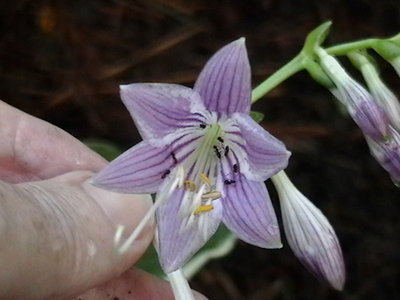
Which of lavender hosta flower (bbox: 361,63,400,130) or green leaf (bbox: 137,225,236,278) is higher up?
lavender hosta flower (bbox: 361,63,400,130)

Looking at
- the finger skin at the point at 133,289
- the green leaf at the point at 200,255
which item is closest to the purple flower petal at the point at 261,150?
the finger skin at the point at 133,289

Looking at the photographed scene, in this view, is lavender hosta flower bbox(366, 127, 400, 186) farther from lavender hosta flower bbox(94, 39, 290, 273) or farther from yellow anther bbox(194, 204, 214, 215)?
yellow anther bbox(194, 204, 214, 215)

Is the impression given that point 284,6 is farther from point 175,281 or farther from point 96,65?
point 175,281

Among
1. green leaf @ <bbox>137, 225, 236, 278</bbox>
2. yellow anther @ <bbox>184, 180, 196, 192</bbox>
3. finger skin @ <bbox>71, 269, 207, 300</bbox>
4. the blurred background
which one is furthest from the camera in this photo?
the blurred background

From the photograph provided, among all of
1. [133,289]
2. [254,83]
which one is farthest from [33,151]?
[254,83]

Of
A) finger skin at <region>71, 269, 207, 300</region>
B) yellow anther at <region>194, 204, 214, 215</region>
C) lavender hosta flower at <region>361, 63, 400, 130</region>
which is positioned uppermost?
lavender hosta flower at <region>361, 63, 400, 130</region>

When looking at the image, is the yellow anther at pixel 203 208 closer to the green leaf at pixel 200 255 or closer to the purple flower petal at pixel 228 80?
the purple flower petal at pixel 228 80

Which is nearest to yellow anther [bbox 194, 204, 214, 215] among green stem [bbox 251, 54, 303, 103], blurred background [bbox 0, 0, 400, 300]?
green stem [bbox 251, 54, 303, 103]

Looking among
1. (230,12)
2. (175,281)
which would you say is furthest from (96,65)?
(175,281)
